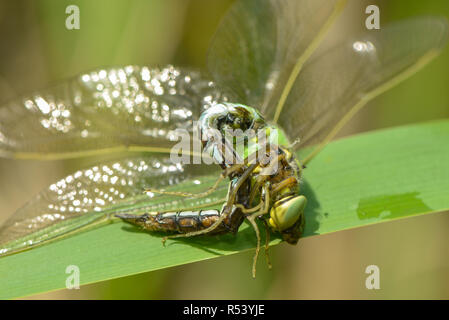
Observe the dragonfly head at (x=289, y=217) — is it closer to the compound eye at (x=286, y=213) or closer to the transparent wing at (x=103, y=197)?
the compound eye at (x=286, y=213)

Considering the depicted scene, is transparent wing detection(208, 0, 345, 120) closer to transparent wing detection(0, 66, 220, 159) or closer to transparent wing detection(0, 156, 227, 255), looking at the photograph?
transparent wing detection(0, 66, 220, 159)

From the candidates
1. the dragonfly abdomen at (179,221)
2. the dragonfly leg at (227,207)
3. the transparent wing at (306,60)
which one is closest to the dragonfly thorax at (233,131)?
the dragonfly leg at (227,207)

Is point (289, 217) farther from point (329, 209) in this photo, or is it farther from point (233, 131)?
point (233, 131)

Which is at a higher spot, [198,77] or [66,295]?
[198,77]

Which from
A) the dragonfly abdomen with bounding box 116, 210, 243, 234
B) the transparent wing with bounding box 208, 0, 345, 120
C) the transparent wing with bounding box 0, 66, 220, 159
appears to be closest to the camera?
the dragonfly abdomen with bounding box 116, 210, 243, 234

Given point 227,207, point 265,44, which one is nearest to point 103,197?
point 227,207

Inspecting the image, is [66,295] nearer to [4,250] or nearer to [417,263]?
[4,250]

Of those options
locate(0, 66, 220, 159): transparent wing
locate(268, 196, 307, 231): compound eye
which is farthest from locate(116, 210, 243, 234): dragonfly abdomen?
locate(0, 66, 220, 159): transparent wing

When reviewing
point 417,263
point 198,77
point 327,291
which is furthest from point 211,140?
point 417,263
